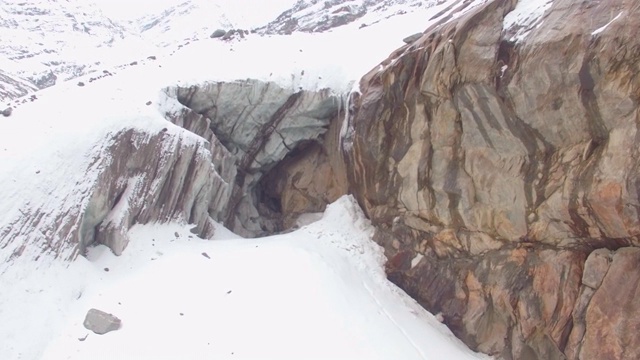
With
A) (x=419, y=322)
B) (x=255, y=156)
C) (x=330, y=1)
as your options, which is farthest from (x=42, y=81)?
(x=419, y=322)

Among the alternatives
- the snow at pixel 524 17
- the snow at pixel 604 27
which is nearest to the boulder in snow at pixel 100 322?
the snow at pixel 524 17

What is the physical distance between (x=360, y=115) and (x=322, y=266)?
6.25 metres

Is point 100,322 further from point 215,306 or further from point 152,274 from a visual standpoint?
point 215,306

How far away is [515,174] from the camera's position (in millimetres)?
13391

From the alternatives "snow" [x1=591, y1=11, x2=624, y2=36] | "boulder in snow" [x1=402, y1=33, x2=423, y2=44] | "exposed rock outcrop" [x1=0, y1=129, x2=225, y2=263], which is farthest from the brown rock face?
"exposed rock outcrop" [x1=0, y1=129, x2=225, y2=263]

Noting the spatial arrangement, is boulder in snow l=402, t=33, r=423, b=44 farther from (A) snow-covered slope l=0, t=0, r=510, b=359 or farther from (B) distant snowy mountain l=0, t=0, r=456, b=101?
(B) distant snowy mountain l=0, t=0, r=456, b=101

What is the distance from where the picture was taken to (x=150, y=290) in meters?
12.8

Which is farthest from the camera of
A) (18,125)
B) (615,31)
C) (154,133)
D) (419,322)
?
(154,133)

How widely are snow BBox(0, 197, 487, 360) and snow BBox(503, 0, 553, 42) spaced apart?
920cm

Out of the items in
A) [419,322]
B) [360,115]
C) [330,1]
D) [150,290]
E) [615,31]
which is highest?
[330,1]

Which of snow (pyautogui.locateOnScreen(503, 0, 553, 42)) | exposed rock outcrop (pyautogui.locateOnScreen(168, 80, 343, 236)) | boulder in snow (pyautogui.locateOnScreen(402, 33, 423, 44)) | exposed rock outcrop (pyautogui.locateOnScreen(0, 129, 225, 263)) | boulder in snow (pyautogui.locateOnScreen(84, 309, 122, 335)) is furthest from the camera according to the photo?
exposed rock outcrop (pyautogui.locateOnScreen(168, 80, 343, 236))

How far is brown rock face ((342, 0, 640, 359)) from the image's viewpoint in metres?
11.1

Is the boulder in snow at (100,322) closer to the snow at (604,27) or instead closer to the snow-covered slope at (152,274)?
the snow-covered slope at (152,274)

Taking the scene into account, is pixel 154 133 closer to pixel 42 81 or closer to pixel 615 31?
pixel 615 31
